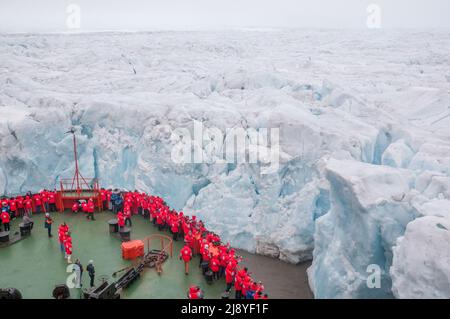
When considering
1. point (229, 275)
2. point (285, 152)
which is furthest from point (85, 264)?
point (285, 152)

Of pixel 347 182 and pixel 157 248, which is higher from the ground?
pixel 347 182

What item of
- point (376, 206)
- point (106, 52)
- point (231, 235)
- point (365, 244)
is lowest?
point (231, 235)

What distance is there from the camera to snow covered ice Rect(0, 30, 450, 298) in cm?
1057

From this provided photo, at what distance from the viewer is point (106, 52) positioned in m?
30.1

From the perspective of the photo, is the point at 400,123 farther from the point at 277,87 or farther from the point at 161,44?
the point at 161,44

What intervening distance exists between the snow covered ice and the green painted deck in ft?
13.6

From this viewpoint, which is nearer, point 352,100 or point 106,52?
point 352,100

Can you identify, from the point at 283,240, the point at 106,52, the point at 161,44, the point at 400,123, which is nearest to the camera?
the point at 283,240

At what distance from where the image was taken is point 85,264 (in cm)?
957

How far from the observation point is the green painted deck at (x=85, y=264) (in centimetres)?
862

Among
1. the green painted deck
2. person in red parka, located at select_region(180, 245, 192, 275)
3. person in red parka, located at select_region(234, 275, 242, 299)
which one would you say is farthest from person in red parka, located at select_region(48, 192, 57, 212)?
person in red parka, located at select_region(234, 275, 242, 299)

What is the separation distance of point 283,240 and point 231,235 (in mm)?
1974

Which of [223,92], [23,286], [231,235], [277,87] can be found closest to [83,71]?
[223,92]

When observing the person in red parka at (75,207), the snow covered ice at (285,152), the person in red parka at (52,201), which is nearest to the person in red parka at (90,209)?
the person in red parka at (75,207)
